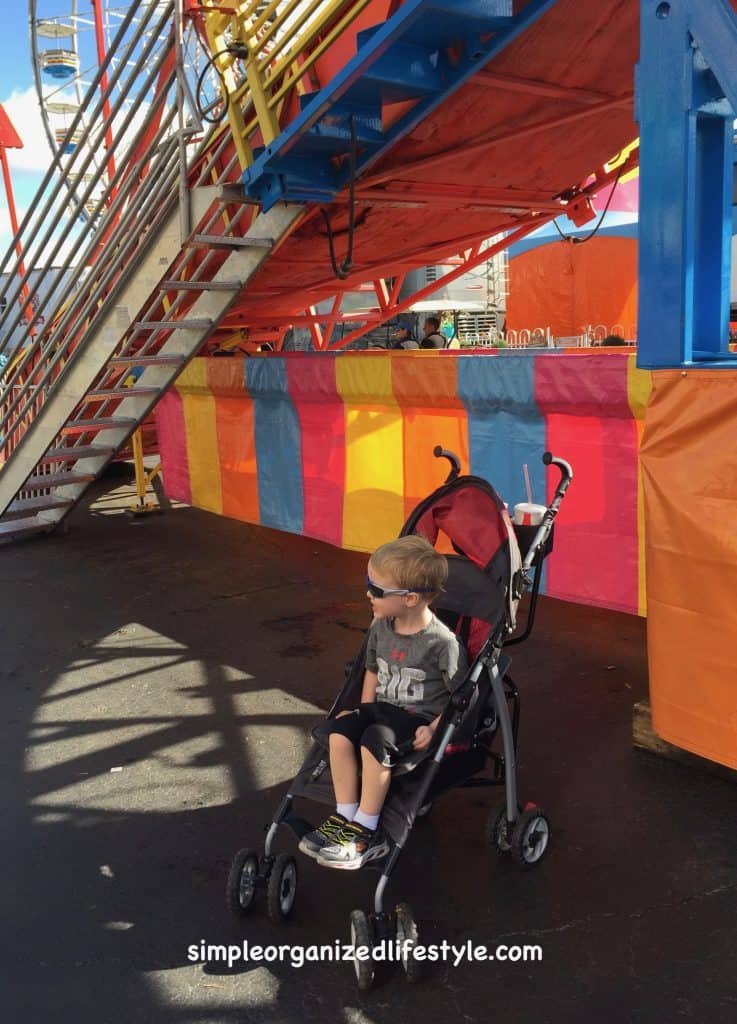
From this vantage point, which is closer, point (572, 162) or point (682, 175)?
point (682, 175)

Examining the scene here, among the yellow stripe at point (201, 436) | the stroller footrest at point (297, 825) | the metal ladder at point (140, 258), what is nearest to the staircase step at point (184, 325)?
the metal ladder at point (140, 258)

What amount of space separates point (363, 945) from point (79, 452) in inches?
264

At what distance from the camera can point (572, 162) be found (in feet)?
25.0

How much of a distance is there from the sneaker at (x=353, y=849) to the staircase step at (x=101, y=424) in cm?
598

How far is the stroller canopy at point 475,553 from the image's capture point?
3.62m

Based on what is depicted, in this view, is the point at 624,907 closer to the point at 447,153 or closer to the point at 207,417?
the point at 447,153

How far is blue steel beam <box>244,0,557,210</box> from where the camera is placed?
5.05 m

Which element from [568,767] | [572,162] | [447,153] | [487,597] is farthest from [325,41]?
[568,767]

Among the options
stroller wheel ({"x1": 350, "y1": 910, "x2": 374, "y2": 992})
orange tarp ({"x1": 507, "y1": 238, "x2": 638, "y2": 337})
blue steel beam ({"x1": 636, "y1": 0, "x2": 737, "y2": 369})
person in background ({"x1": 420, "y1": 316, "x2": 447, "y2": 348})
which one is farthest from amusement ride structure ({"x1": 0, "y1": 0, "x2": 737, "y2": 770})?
orange tarp ({"x1": 507, "y1": 238, "x2": 638, "y2": 337})

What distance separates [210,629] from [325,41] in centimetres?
402

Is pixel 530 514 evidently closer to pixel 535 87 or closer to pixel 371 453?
pixel 371 453

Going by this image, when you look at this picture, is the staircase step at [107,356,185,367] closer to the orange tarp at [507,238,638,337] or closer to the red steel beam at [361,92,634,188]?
the red steel beam at [361,92,634,188]

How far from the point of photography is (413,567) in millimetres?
3303

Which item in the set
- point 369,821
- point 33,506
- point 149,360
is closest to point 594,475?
point 369,821
